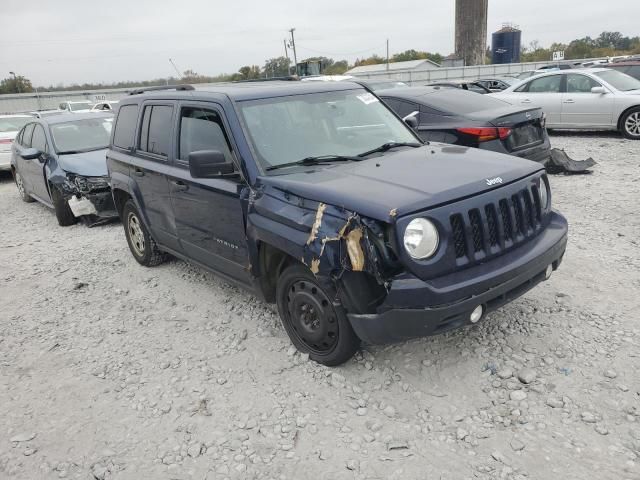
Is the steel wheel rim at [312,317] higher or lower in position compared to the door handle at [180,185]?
lower

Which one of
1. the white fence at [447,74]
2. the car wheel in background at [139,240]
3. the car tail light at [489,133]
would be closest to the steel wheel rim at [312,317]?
the car wheel in background at [139,240]

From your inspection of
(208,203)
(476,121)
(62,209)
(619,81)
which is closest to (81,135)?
(62,209)

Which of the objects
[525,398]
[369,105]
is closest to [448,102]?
[369,105]

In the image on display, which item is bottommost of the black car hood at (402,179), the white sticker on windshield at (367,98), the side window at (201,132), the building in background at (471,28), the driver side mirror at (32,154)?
the driver side mirror at (32,154)

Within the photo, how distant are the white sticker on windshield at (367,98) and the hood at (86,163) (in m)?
4.59

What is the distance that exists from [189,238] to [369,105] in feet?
6.63

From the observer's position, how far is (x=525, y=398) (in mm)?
3191

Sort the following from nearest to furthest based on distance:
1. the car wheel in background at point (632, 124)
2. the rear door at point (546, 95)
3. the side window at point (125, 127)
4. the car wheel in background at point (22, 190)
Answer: the side window at point (125, 127), the car wheel in background at point (22, 190), the car wheel in background at point (632, 124), the rear door at point (546, 95)

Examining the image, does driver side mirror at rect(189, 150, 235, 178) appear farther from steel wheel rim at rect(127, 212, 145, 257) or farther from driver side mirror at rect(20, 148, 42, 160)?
driver side mirror at rect(20, 148, 42, 160)

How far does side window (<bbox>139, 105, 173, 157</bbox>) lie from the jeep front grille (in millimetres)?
2868

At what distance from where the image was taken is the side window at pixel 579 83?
1148cm

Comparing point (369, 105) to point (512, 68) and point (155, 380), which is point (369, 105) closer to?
point (155, 380)

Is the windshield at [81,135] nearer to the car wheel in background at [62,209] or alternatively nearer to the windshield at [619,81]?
the car wheel in background at [62,209]

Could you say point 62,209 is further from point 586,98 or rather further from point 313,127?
point 586,98
